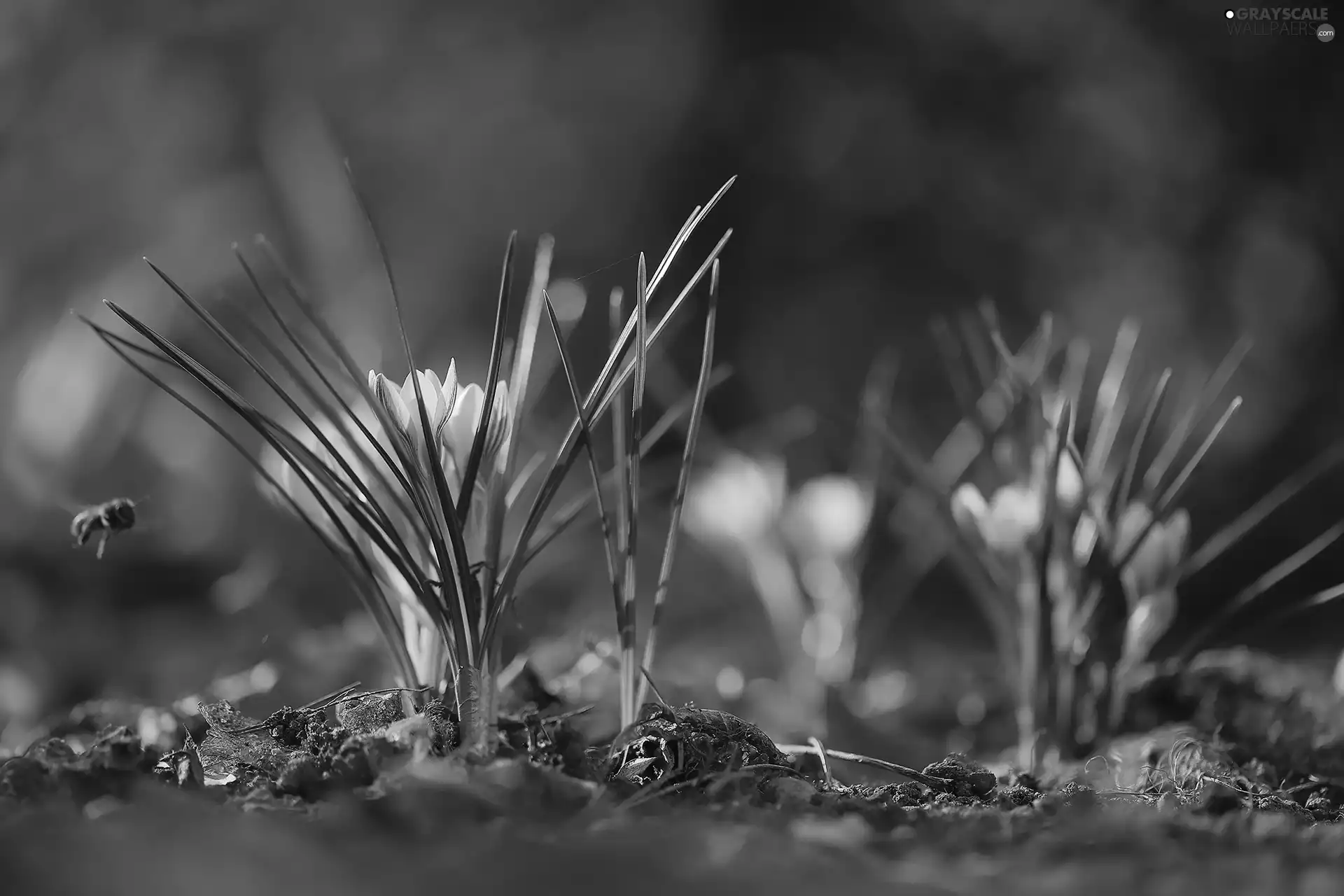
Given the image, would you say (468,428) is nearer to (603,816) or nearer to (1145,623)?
(603,816)

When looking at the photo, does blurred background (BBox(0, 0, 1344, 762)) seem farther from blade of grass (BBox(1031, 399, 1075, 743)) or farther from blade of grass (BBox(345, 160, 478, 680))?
blade of grass (BBox(345, 160, 478, 680))

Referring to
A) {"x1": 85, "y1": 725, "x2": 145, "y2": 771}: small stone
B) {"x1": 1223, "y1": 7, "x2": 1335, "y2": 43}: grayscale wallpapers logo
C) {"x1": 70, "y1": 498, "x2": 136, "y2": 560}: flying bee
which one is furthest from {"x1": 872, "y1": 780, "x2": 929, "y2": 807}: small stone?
{"x1": 1223, "y1": 7, "x2": 1335, "y2": 43}: grayscale wallpapers logo

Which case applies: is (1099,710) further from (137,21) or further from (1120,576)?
(137,21)

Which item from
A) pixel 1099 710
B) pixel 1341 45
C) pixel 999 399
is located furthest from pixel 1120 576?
pixel 1341 45

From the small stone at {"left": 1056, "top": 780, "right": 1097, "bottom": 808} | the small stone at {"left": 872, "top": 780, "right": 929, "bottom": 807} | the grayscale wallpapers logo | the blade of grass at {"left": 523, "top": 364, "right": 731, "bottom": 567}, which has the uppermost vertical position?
the grayscale wallpapers logo

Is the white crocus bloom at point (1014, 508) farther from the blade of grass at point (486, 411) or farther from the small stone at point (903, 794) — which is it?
the blade of grass at point (486, 411)

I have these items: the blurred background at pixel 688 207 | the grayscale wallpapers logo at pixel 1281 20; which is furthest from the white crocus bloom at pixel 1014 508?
the grayscale wallpapers logo at pixel 1281 20
